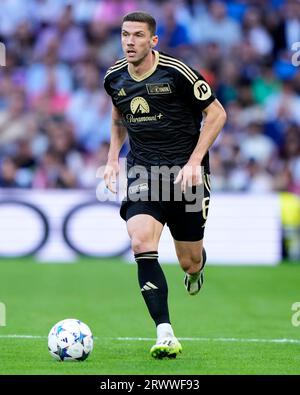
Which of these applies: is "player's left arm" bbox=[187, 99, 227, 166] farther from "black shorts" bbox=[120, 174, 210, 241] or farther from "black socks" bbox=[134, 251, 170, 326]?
"black socks" bbox=[134, 251, 170, 326]

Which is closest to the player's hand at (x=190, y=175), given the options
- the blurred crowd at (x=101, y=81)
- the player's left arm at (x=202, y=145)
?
the player's left arm at (x=202, y=145)

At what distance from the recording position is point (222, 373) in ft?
21.6

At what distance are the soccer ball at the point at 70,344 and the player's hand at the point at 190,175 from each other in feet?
4.20

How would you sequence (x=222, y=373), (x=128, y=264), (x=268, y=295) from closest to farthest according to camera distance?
(x=222, y=373), (x=268, y=295), (x=128, y=264)

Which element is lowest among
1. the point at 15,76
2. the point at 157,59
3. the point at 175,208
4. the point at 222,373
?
the point at 222,373

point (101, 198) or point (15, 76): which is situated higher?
point (15, 76)

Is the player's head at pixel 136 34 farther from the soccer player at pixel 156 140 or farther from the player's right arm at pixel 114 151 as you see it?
the player's right arm at pixel 114 151

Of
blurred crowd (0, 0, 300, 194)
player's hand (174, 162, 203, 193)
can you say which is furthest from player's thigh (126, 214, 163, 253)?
blurred crowd (0, 0, 300, 194)

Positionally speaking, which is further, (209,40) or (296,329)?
(209,40)

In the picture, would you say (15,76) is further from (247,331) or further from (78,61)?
(247,331)

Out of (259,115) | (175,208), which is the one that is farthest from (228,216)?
(175,208)

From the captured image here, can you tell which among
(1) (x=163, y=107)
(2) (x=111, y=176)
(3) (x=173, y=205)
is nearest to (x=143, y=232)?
(3) (x=173, y=205)

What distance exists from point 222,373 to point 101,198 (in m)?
9.41

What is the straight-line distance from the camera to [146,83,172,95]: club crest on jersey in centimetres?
784
